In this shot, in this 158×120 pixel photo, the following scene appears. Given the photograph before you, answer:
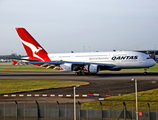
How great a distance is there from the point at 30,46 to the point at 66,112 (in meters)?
46.1

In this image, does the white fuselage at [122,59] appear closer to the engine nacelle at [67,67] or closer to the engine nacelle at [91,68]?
the engine nacelle at [91,68]

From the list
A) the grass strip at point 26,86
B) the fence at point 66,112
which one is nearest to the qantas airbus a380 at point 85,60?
the grass strip at point 26,86

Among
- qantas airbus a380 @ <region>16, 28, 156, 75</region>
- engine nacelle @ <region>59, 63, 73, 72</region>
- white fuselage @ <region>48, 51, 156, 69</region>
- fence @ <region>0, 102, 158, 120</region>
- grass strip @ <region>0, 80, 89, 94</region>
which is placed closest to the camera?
fence @ <region>0, 102, 158, 120</region>

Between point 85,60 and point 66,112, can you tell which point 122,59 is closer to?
point 85,60

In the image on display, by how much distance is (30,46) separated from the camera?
203 feet

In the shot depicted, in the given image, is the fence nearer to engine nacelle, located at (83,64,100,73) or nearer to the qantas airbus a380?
engine nacelle, located at (83,64,100,73)

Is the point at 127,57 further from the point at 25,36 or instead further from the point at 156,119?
the point at 156,119

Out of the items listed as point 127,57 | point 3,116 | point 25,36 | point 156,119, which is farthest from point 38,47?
point 156,119

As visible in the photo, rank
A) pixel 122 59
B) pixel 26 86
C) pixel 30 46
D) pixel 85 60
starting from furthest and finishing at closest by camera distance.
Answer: pixel 30 46
pixel 85 60
pixel 122 59
pixel 26 86

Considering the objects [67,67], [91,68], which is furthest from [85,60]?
[67,67]

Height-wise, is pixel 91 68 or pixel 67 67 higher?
pixel 67 67

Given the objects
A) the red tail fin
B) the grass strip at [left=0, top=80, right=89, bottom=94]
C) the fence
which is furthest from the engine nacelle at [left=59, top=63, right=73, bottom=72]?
the fence

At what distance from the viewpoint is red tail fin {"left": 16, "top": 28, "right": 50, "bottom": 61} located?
2427 inches

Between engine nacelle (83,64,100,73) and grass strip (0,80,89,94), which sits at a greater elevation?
engine nacelle (83,64,100,73)
